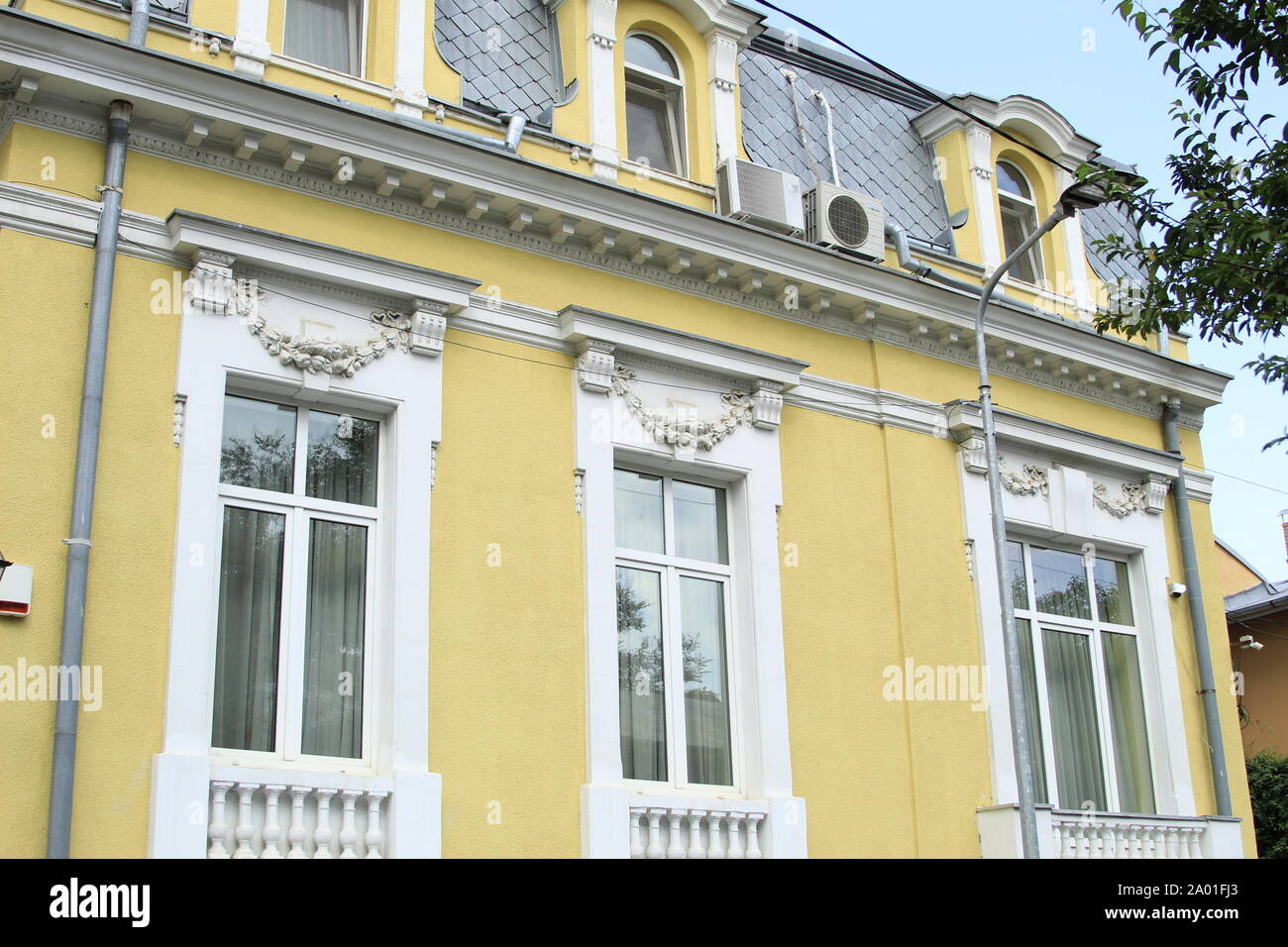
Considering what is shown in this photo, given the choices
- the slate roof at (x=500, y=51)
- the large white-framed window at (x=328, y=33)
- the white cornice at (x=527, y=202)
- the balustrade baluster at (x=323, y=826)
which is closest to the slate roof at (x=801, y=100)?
the slate roof at (x=500, y=51)

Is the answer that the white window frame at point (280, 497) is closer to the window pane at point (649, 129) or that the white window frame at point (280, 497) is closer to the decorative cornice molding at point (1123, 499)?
the window pane at point (649, 129)

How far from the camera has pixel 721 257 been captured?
44.7 ft

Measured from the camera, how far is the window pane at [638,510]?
12992 mm

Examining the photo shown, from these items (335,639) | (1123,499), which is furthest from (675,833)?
(1123,499)

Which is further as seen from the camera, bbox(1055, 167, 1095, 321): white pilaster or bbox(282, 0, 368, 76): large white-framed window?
bbox(1055, 167, 1095, 321): white pilaster

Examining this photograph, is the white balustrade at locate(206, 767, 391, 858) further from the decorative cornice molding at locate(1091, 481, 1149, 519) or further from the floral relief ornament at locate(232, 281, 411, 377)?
the decorative cornice molding at locate(1091, 481, 1149, 519)

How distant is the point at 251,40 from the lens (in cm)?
1223

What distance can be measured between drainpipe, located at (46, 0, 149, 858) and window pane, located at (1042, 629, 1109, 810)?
29.9ft

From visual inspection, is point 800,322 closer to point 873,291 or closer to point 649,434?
point 873,291

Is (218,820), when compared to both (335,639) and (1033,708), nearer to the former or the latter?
(335,639)

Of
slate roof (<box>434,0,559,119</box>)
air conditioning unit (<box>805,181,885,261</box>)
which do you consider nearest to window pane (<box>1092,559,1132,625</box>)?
air conditioning unit (<box>805,181,885,261</box>)

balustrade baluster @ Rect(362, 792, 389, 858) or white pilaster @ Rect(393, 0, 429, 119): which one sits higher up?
white pilaster @ Rect(393, 0, 429, 119)

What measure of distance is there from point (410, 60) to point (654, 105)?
9.27 ft

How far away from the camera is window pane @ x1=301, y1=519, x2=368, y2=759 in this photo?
438 inches
